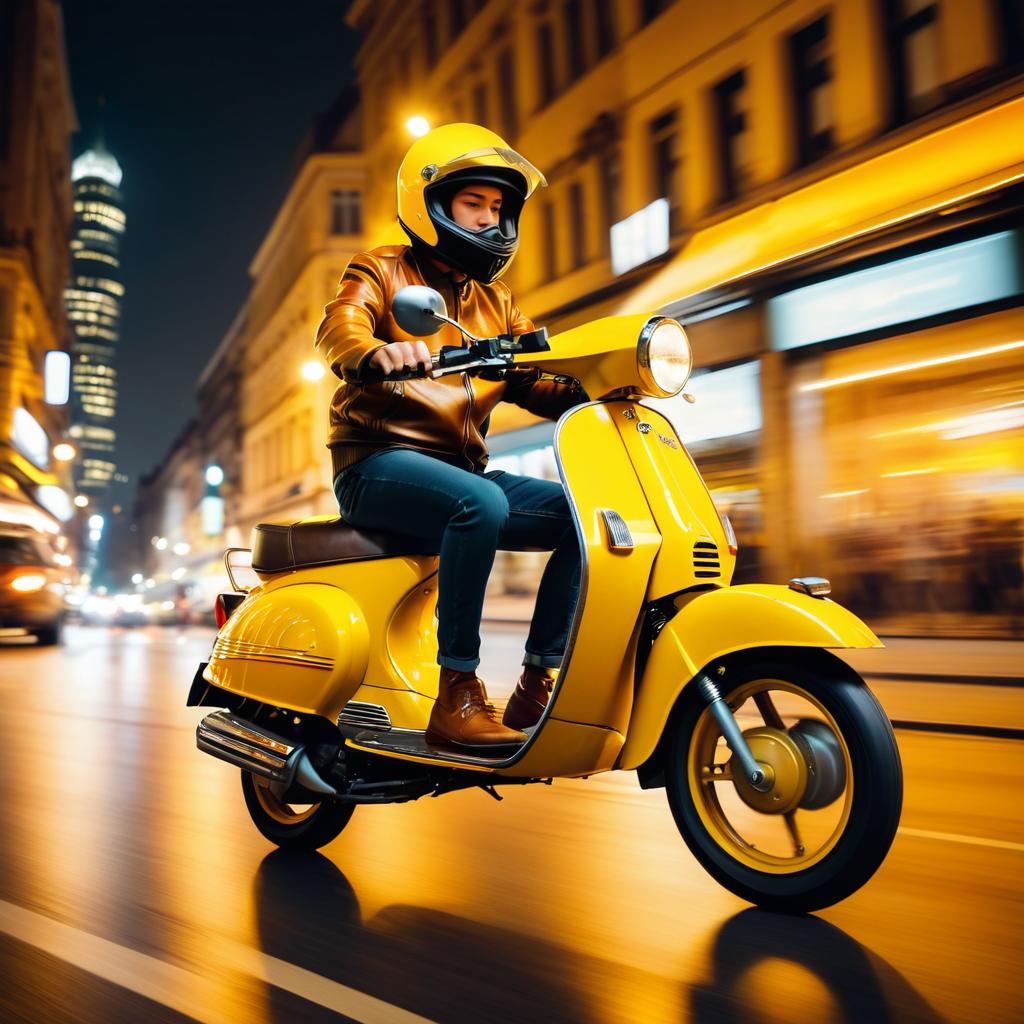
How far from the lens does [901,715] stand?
24.2 ft

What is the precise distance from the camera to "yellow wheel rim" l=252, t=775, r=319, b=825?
3961 mm

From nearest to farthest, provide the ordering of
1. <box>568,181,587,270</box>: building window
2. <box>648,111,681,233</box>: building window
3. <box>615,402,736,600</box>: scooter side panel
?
<box>615,402,736,600</box>: scooter side panel < <box>648,111,681,233</box>: building window < <box>568,181,587,270</box>: building window

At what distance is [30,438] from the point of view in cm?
6456

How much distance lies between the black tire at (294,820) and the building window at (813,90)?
11.8 metres

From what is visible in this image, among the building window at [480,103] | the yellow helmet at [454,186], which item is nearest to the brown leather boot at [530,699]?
the yellow helmet at [454,186]

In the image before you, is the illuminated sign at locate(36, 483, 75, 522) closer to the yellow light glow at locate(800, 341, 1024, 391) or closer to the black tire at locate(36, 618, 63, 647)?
the black tire at locate(36, 618, 63, 647)

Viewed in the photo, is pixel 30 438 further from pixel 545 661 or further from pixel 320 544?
pixel 545 661

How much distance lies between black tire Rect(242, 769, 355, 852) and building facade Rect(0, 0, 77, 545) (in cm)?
5150

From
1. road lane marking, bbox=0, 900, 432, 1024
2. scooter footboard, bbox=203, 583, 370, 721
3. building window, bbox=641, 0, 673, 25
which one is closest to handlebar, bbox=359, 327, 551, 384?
scooter footboard, bbox=203, 583, 370, 721

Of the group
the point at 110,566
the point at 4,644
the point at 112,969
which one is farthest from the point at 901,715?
the point at 110,566

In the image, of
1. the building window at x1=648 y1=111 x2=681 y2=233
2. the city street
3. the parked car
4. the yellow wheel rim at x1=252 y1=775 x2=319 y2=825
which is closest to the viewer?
the city street

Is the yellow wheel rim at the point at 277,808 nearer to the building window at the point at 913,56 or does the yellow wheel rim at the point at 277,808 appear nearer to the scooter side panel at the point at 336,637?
the scooter side panel at the point at 336,637

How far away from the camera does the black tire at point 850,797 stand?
2.70 m

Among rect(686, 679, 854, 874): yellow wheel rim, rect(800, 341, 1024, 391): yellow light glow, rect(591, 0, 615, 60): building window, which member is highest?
rect(591, 0, 615, 60): building window
